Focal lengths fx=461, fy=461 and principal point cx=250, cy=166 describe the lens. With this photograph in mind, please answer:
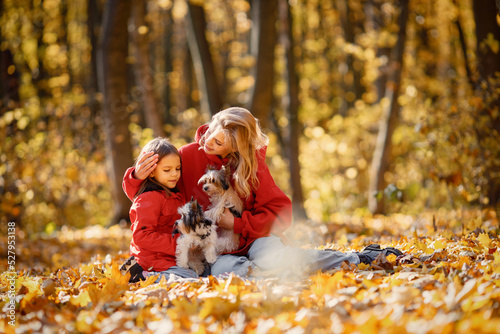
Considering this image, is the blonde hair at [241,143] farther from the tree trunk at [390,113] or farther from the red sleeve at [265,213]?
the tree trunk at [390,113]

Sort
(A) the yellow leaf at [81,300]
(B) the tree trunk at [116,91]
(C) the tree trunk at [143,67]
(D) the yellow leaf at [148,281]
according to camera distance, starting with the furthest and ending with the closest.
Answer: (C) the tree trunk at [143,67] < (B) the tree trunk at [116,91] < (D) the yellow leaf at [148,281] < (A) the yellow leaf at [81,300]

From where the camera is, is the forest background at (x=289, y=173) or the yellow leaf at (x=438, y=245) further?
the yellow leaf at (x=438, y=245)

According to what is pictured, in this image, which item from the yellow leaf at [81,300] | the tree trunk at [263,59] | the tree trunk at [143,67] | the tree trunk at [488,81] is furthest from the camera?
the tree trunk at [143,67]

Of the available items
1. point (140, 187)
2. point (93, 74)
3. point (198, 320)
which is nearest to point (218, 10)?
point (93, 74)

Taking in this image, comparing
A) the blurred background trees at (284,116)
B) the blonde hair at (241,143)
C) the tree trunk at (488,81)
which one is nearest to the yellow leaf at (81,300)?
the blonde hair at (241,143)

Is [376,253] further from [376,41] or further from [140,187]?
[376,41]

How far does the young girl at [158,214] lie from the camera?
4.13 meters

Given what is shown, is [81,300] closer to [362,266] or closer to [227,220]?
[227,220]

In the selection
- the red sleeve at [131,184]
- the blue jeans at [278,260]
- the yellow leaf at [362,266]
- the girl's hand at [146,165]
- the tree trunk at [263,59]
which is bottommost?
the yellow leaf at [362,266]

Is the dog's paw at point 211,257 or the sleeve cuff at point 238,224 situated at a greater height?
the sleeve cuff at point 238,224

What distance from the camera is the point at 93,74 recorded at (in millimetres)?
17734

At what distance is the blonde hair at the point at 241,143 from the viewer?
14.5ft

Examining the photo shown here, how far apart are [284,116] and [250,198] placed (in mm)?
8640

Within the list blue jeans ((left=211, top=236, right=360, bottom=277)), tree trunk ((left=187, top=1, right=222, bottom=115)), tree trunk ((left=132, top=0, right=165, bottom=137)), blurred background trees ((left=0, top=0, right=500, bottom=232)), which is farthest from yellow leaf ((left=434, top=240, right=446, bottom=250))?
tree trunk ((left=132, top=0, right=165, bottom=137))
